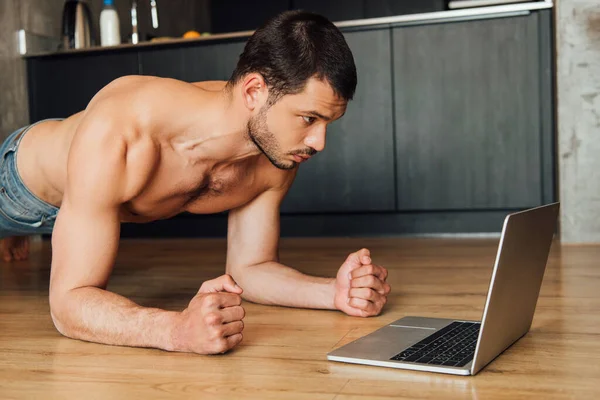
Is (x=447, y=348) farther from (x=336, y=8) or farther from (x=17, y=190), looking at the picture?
(x=336, y=8)

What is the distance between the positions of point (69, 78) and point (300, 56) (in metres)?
2.36

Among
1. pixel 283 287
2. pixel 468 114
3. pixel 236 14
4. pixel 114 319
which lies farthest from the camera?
pixel 236 14

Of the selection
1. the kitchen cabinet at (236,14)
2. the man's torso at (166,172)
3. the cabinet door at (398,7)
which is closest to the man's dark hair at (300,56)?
the man's torso at (166,172)

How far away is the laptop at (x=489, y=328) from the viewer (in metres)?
0.99

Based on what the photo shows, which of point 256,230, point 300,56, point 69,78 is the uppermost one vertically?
point 69,78

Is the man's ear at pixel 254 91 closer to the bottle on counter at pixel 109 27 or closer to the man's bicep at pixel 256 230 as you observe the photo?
the man's bicep at pixel 256 230

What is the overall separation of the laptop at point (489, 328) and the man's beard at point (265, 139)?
0.35 metres

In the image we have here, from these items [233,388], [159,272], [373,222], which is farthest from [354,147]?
[233,388]

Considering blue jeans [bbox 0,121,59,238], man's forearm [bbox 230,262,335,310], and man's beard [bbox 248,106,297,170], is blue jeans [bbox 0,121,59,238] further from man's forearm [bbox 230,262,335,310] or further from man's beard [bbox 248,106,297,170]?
man's beard [bbox 248,106,297,170]

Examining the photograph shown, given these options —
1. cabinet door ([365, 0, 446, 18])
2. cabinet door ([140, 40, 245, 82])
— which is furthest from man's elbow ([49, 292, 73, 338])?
cabinet door ([365, 0, 446, 18])

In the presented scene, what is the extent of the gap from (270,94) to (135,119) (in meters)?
0.25

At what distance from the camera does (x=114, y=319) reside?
125 cm

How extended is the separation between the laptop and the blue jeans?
0.93 metres

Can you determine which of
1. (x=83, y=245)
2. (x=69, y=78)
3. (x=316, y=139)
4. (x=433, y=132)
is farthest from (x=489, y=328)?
(x=69, y=78)
